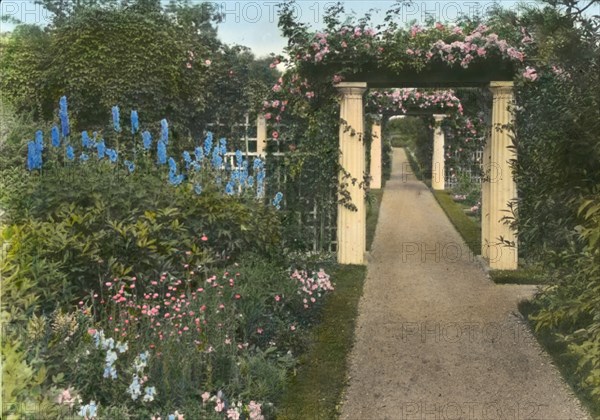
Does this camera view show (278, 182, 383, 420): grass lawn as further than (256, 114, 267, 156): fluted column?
No

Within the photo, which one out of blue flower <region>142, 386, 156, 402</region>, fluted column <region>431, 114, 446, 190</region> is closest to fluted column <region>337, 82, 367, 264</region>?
blue flower <region>142, 386, 156, 402</region>

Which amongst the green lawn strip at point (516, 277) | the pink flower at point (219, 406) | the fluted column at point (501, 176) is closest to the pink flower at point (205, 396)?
the pink flower at point (219, 406)

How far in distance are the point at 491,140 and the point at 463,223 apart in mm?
4743

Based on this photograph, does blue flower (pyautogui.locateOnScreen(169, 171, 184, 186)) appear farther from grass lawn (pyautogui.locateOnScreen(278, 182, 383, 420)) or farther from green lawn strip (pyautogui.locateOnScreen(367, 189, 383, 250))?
green lawn strip (pyautogui.locateOnScreen(367, 189, 383, 250))

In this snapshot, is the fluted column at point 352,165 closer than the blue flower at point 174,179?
No

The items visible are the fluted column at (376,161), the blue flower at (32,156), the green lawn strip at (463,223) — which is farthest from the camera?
the fluted column at (376,161)

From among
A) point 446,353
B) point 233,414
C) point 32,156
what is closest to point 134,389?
point 233,414

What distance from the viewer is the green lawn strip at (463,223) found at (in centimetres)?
1077

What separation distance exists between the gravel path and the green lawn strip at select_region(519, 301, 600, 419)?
0.06 m

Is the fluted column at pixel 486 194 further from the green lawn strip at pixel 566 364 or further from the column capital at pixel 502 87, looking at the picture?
the green lawn strip at pixel 566 364

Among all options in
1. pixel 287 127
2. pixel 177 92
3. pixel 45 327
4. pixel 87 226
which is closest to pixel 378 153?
pixel 177 92

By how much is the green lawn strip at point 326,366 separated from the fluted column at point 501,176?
2.41 meters

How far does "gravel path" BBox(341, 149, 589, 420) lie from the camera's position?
13.6 ft

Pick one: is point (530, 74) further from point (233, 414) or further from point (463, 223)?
point (233, 414)
